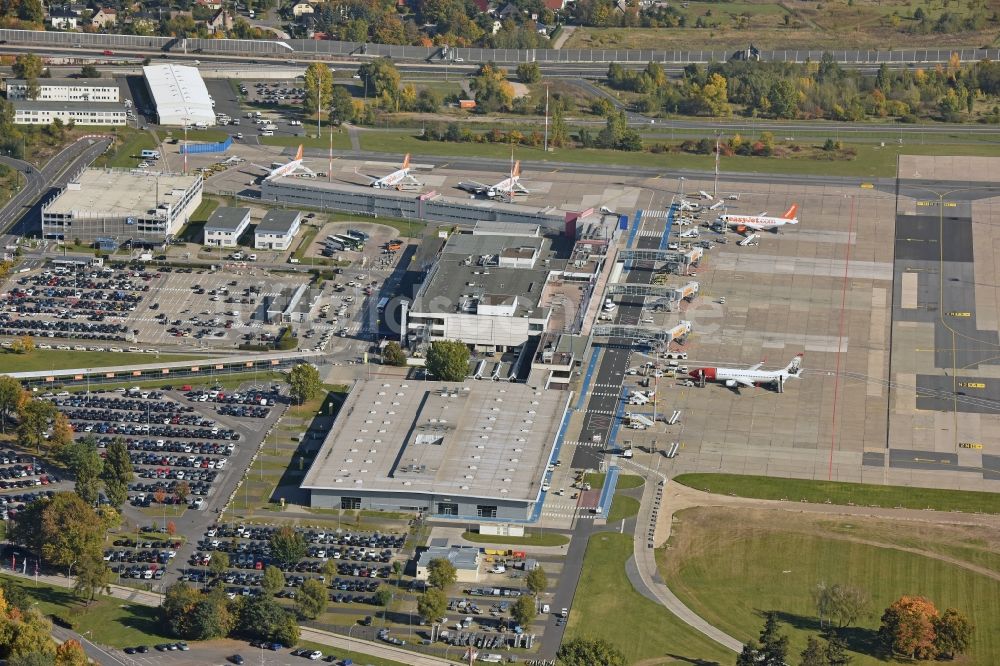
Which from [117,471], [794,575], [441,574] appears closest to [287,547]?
[441,574]

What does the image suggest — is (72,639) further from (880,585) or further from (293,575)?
(880,585)

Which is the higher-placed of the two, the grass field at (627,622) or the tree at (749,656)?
the grass field at (627,622)

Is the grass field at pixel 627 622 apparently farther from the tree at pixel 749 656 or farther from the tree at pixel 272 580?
the tree at pixel 272 580

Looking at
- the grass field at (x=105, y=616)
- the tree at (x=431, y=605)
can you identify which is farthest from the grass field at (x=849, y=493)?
the grass field at (x=105, y=616)

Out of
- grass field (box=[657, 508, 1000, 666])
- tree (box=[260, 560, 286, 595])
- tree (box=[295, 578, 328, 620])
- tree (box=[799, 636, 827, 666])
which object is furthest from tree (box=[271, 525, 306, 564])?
tree (box=[799, 636, 827, 666])

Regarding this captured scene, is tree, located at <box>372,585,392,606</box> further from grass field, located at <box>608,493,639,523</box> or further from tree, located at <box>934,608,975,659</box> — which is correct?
tree, located at <box>934,608,975,659</box>

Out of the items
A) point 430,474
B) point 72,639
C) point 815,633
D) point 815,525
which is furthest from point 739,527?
point 72,639
